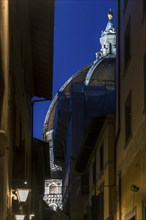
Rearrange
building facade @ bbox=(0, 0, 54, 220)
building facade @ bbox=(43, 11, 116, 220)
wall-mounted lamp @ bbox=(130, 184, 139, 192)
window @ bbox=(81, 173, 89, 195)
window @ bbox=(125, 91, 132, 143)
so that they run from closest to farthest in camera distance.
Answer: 1. building facade @ bbox=(0, 0, 54, 220)
2. wall-mounted lamp @ bbox=(130, 184, 139, 192)
3. window @ bbox=(125, 91, 132, 143)
4. window @ bbox=(81, 173, 89, 195)
5. building facade @ bbox=(43, 11, 116, 220)

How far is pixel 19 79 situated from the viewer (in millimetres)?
17438

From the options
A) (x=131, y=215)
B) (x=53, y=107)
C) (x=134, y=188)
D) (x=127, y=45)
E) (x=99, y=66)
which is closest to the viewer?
(x=134, y=188)

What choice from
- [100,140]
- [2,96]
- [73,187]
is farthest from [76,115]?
[2,96]

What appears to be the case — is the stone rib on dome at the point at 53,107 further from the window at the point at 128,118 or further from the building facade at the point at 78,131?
the window at the point at 128,118

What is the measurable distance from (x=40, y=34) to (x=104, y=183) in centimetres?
724

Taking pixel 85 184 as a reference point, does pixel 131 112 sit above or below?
above

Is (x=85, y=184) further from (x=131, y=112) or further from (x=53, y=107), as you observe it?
(x=53, y=107)

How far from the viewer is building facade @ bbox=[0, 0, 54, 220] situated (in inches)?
476

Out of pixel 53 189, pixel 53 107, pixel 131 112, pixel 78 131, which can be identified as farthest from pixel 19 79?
pixel 53 189

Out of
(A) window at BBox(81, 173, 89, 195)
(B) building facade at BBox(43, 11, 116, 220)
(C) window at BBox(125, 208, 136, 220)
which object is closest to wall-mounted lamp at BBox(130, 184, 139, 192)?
(C) window at BBox(125, 208, 136, 220)

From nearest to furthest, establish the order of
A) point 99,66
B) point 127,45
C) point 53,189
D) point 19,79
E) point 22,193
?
1. point 22,193
2. point 19,79
3. point 127,45
4. point 99,66
5. point 53,189

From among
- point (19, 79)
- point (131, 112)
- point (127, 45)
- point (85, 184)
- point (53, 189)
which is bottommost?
point (85, 184)

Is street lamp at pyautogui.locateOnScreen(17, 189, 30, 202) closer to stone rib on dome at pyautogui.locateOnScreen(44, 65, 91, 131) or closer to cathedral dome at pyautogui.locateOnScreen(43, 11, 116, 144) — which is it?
cathedral dome at pyautogui.locateOnScreen(43, 11, 116, 144)

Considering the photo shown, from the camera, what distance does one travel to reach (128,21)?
1908cm
